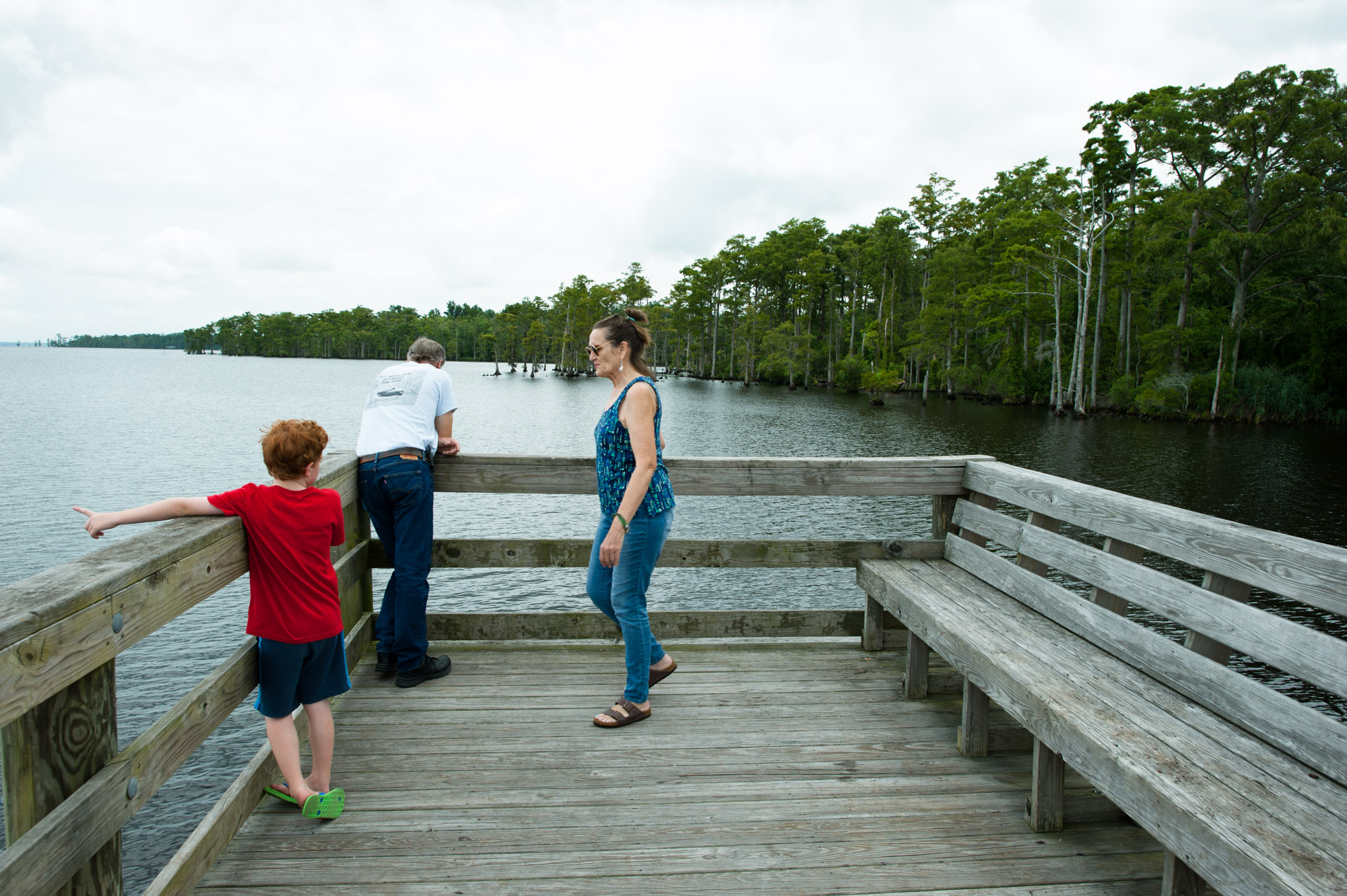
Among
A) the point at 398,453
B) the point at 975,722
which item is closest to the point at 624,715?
the point at 975,722

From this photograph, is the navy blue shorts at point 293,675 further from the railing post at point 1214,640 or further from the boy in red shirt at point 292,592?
the railing post at point 1214,640

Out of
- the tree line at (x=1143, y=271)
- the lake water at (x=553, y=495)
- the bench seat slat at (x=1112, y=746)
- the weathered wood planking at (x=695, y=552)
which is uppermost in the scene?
the tree line at (x=1143, y=271)

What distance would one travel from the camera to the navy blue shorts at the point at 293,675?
227cm

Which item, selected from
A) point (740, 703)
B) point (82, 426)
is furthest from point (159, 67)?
point (740, 703)

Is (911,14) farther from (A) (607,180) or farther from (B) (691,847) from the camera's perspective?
(A) (607,180)

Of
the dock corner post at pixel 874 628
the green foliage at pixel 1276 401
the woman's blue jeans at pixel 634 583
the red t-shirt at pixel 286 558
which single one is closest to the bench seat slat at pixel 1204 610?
the dock corner post at pixel 874 628

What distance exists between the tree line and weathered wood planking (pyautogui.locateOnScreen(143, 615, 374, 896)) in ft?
128

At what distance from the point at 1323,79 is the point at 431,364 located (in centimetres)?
4282

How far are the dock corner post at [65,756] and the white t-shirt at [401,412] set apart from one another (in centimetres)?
184

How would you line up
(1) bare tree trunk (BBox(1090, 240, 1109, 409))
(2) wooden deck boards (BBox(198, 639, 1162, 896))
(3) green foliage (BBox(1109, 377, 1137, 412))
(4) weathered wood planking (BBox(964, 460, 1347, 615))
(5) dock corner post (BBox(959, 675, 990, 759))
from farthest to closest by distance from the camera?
(1) bare tree trunk (BBox(1090, 240, 1109, 409))
(3) green foliage (BBox(1109, 377, 1137, 412))
(5) dock corner post (BBox(959, 675, 990, 759))
(2) wooden deck boards (BBox(198, 639, 1162, 896))
(4) weathered wood planking (BBox(964, 460, 1347, 615))

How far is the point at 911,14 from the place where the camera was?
56.9 ft

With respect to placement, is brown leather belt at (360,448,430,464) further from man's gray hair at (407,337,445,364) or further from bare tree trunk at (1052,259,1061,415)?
bare tree trunk at (1052,259,1061,415)

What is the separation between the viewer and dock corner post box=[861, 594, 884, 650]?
3.99 meters

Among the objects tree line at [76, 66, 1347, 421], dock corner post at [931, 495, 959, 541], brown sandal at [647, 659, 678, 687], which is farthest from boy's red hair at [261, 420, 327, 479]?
tree line at [76, 66, 1347, 421]
